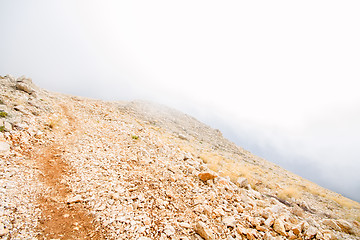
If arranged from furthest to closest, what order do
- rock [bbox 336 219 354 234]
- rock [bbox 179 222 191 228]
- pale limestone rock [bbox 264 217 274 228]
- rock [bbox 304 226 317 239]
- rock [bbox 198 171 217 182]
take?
rock [bbox 198 171 217 182]
rock [bbox 336 219 354 234]
pale limestone rock [bbox 264 217 274 228]
rock [bbox 304 226 317 239]
rock [bbox 179 222 191 228]

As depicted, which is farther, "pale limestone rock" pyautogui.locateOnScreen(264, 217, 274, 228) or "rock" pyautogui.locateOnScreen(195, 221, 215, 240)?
"pale limestone rock" pyautogui.locateOnScreen(264, 217, 274, 228)

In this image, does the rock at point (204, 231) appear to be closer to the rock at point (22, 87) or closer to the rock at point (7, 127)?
the rock at point (7, 127)

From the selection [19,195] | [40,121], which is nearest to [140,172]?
[19,195]

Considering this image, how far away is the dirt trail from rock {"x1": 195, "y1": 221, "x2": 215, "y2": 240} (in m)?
3.09

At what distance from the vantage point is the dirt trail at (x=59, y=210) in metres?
4.37

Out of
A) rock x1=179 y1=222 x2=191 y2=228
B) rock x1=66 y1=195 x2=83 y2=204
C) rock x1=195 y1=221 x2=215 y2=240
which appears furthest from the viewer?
rock x1=66 y1=195 x2=83 y2=204

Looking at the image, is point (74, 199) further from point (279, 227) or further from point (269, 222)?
point (279, 227)

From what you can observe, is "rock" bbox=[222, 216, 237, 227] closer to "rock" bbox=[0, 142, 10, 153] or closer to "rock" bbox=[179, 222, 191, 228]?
"rock" bbox=[179, 222, 191, 228]

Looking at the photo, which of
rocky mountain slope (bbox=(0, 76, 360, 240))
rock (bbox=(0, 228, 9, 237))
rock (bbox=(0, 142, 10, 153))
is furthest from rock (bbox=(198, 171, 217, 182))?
rock (bbox=(0, 142, 10, 153))

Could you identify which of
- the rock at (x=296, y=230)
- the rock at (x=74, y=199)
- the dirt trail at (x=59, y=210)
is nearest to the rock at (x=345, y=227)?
the rock at (x=296, y=230)

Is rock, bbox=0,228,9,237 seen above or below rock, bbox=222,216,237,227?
below

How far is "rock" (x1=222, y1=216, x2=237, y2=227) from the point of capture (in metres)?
5.30

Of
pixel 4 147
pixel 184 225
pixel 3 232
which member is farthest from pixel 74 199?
pixel 4 147

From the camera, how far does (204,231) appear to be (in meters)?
4.78
